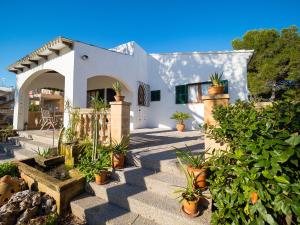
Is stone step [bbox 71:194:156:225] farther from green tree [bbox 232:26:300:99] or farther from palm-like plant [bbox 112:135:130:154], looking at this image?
green tree [bbox 232:26:300:99]

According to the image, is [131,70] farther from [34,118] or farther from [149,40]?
[34,118]

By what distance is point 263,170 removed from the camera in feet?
5.62

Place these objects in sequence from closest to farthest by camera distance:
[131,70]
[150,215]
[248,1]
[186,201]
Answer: [186,201] → [150,215] → [248,1] → [131,70]

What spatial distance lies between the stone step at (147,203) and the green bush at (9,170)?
1.98 meters

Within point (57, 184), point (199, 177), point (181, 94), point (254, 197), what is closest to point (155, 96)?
point (181, 94)

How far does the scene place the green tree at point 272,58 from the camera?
11.9 m

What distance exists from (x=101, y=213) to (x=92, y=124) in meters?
2.44

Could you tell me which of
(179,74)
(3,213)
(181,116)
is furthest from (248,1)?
(3,213)

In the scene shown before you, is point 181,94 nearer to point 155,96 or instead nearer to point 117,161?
point 155,96

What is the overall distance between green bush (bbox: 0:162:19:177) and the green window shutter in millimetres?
6820

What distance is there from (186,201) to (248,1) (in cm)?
738

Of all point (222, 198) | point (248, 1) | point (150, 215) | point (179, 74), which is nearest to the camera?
point (222, 198)

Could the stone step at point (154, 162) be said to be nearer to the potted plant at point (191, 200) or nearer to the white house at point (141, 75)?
the potted plant at point (191, 200)

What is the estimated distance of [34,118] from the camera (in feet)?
Answer: 33.7
